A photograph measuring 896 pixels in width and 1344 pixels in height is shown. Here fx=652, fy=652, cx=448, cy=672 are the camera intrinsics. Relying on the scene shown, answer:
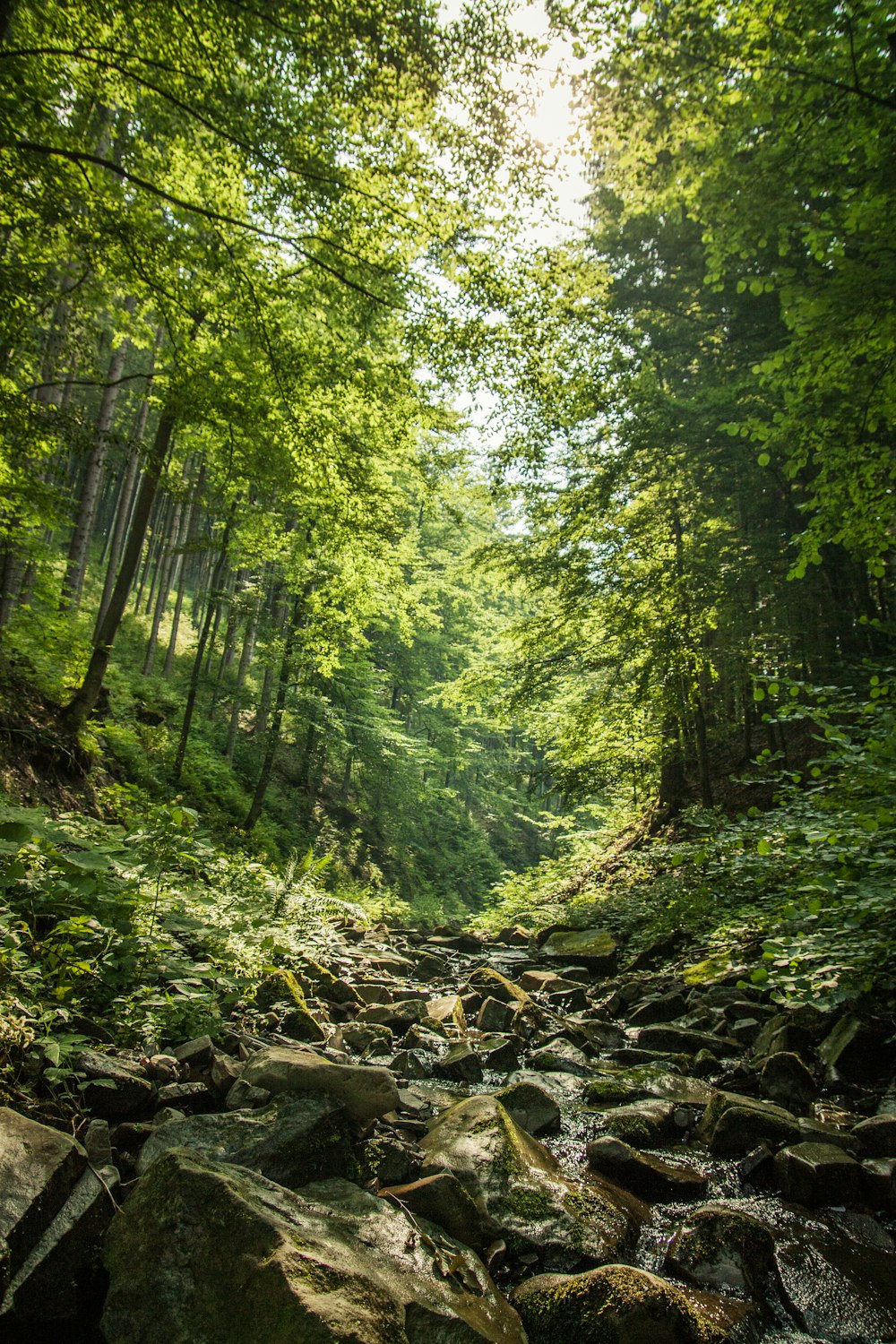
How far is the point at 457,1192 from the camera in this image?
3.33m

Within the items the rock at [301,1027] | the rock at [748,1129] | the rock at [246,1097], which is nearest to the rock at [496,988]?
the rock at [301,1027]

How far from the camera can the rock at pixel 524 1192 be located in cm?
325

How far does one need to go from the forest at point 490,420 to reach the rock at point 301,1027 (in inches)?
25.0

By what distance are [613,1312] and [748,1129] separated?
212 centimetres

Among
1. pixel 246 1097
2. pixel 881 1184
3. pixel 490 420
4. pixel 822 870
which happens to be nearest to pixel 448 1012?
pixel 246 1097

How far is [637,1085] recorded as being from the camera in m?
5.39

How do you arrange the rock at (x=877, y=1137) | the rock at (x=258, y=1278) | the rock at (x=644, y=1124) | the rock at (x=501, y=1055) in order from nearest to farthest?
the rock at (x=258, y=1278)
the rock at (x=877, y=1137)
the rock at (x=644, y=1124)
the rock at (x=501, y=1055)

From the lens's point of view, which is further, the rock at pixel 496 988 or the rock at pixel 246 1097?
the rock at pixel 496 988

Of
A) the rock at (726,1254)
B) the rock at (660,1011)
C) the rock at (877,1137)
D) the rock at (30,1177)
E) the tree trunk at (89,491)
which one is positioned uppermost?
the tree trunk at (89,491)

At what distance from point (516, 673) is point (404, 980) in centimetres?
612

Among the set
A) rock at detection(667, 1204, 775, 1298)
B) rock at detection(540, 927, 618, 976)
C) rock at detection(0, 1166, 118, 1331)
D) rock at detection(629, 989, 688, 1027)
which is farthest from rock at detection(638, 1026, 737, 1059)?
rock at detection(0, 1166, 118, 1331)

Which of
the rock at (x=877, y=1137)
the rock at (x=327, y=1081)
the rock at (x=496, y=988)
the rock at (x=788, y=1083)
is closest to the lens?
the rock at (x=327, y=1081)

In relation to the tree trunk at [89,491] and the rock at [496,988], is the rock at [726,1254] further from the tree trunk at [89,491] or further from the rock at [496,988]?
the tree trunk at [89,491]

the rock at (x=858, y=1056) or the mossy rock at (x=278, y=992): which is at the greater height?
the rock at (x=858, y=1056)
